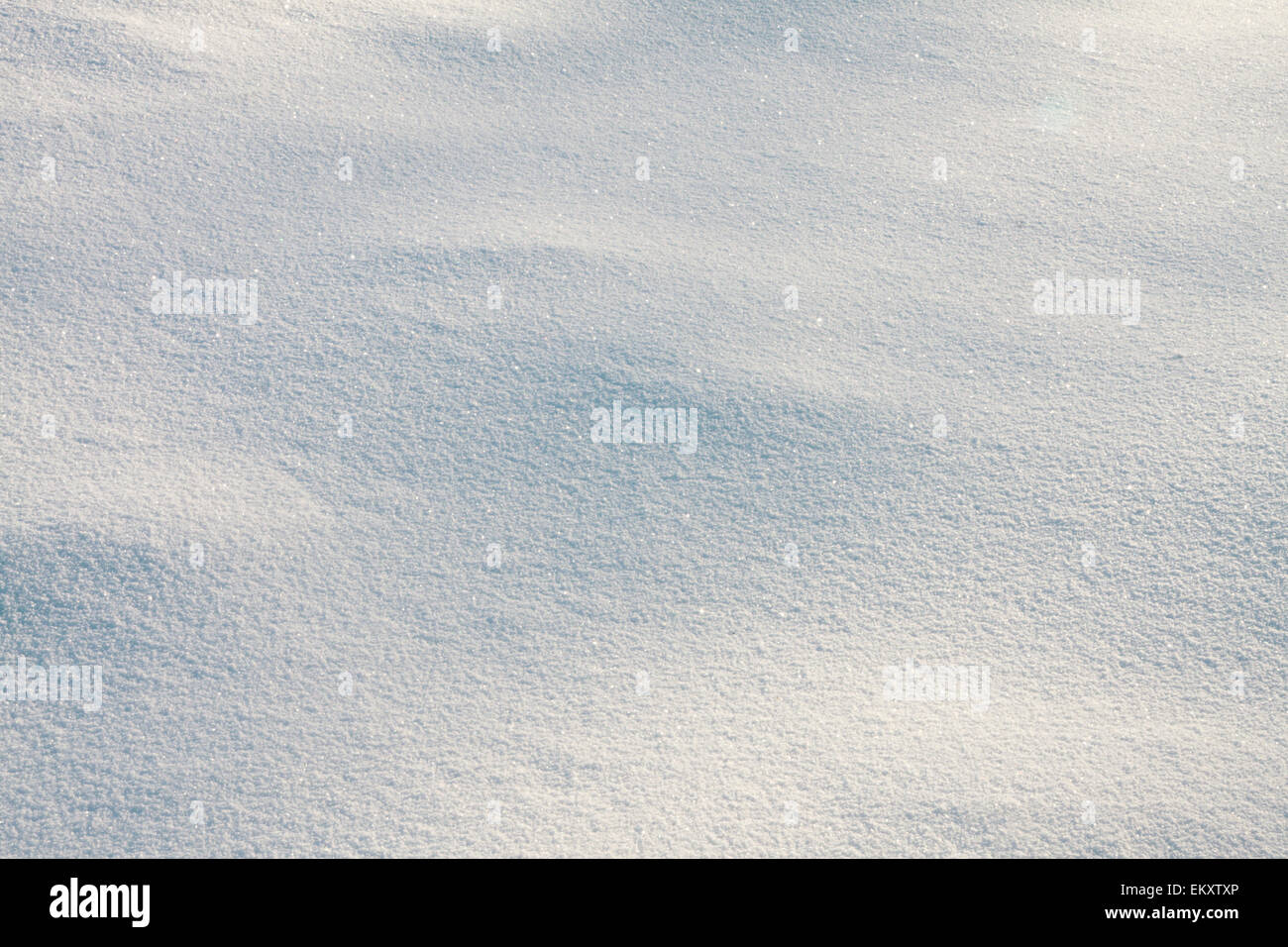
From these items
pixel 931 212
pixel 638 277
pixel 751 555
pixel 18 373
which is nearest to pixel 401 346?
pixel 638 277

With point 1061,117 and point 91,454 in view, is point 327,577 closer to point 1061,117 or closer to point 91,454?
point 91,454

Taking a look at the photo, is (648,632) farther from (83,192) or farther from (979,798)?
(83,192)

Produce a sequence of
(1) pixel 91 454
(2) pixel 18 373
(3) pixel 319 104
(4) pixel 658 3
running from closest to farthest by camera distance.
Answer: (1) pixel 91 454, (2) pixel 18 373, (3) pixel 319 104, (4) pixel 658 3

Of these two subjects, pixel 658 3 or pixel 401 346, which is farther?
pixel 658 3

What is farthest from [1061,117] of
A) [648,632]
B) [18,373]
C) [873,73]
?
[18,373]

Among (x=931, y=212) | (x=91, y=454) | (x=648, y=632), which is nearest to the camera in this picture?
(x=648, y=632)

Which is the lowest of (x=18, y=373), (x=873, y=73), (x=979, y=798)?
(x=979, y=798)

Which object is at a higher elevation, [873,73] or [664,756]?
[873,73]
